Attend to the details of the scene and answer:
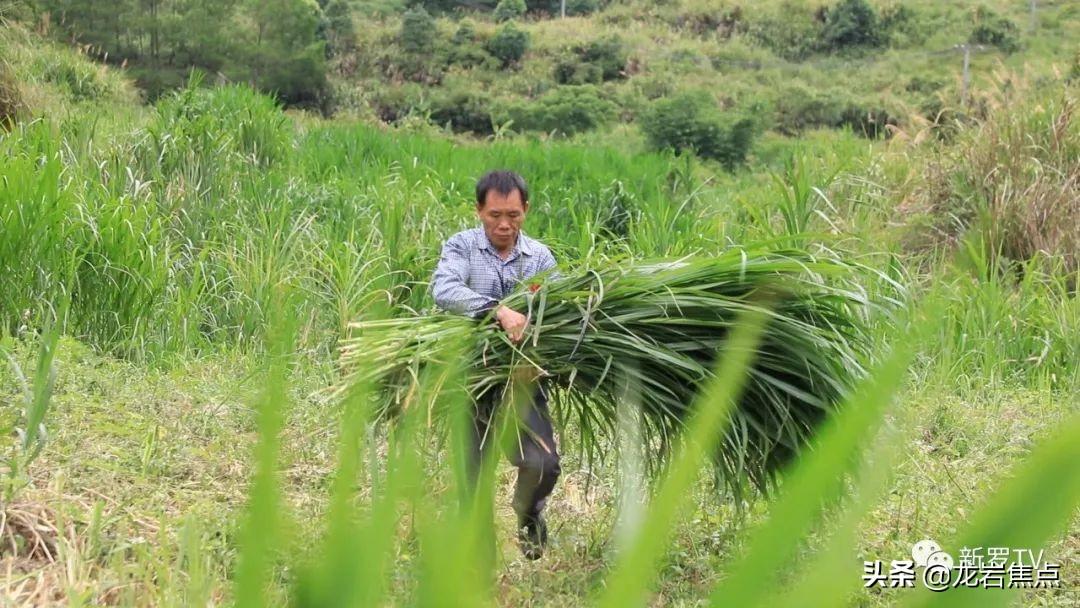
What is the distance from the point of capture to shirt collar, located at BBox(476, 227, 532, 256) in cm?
289

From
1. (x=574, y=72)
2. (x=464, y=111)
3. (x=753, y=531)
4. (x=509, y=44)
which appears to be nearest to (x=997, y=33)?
(x=574, y=72)

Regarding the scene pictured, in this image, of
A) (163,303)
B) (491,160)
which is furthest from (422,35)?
(163,303)

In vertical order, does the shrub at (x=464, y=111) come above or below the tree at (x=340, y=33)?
below

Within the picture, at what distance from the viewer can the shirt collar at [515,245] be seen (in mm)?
2891

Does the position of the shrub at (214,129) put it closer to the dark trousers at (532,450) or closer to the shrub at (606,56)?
the dark trousers at (532,450)

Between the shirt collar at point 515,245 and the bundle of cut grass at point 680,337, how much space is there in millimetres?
278

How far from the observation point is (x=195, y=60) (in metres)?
21.8

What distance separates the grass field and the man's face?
29 centimetres

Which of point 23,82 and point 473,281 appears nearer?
point 473,281

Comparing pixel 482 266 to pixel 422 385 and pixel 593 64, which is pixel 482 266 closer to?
pixel 422 385

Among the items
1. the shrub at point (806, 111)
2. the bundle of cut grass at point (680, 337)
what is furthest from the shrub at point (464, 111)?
the bundle of cut grass at point (680, 337)

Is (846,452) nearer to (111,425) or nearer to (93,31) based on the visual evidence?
(111,425)

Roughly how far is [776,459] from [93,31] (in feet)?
68.2

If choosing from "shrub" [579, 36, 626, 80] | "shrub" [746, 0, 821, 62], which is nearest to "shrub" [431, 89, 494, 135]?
"shrub" [579, 36, 626, 80]
